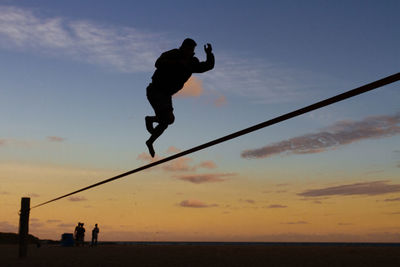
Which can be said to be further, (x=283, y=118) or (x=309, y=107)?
(x=283, y=118)

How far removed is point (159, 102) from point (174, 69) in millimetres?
501

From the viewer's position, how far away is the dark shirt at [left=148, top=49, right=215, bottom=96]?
17.4 ft

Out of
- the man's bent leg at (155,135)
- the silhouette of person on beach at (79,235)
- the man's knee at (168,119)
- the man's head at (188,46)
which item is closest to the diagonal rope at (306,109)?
the man's bent leg at (155,135)

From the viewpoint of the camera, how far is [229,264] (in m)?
11.8

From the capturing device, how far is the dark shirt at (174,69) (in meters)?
5.30

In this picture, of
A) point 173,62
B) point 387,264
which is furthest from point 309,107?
point 387,264

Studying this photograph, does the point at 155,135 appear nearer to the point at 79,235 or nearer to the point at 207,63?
the point at 207,63

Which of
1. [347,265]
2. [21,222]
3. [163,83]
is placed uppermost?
[163,83]

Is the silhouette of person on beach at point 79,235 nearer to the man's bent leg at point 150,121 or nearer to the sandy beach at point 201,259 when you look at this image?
the sandy beach at point 201,259

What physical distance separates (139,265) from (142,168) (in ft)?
18.1

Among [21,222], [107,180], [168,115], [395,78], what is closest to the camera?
[395,78]

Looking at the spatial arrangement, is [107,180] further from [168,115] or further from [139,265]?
[139,265]

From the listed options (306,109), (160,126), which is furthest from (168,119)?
(306,109)

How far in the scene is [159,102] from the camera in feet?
18.4
